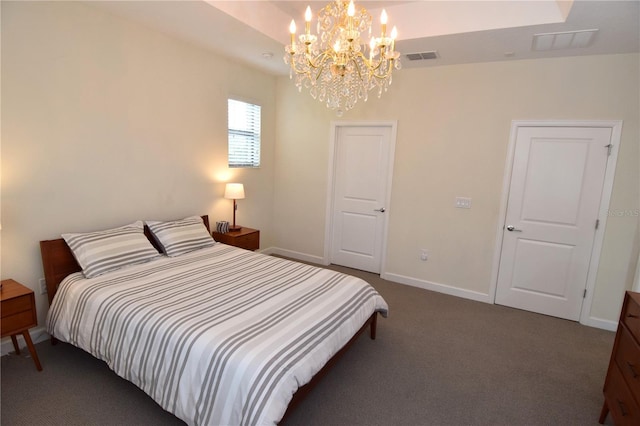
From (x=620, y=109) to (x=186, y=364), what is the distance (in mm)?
4147

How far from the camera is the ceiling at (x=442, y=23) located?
2.53 metres

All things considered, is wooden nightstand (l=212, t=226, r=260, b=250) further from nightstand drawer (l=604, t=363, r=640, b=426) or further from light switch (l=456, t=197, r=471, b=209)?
nightstand drawer (l=604, t=363, r=640, b=426)

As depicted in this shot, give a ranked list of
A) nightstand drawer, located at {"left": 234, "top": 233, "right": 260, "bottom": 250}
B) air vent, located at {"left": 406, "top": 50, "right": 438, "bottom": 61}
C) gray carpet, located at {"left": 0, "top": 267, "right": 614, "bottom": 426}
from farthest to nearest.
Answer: nightstand drawer, located at {"left": 234, "top": 233, "right": 260, "bottom": 250} < air vent, located at {"left": 406, "top": 50, "right": 438, "bottom": 61} < gray carpet, located at {"left": 0, "top": 267, "right": 614, "bottom": 426}

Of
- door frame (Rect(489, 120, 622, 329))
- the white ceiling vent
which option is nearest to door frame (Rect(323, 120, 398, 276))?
door frame (Rect(489, 120, 622, 329))

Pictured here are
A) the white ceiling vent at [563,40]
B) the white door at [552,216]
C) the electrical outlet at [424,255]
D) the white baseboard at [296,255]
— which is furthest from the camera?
the white baseboard at [296,255]

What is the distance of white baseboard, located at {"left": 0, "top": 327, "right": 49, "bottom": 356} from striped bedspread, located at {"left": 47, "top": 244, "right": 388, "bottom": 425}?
0.95ft

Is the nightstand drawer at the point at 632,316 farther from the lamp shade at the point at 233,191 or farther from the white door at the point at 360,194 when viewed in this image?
the lamp shade at the point at 233,191

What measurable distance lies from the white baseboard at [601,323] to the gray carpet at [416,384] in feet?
0.28

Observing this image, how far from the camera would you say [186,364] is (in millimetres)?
1747

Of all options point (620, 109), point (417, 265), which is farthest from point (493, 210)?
point (620, 109)

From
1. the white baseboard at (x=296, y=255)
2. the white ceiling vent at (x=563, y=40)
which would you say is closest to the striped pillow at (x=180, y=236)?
the white baseboard at (x=296, y=255)

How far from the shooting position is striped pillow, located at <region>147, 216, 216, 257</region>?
Answer: 3129mm

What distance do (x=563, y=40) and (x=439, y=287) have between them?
9.07 ft

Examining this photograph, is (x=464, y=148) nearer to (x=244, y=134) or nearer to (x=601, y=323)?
(x=601, y=323)
